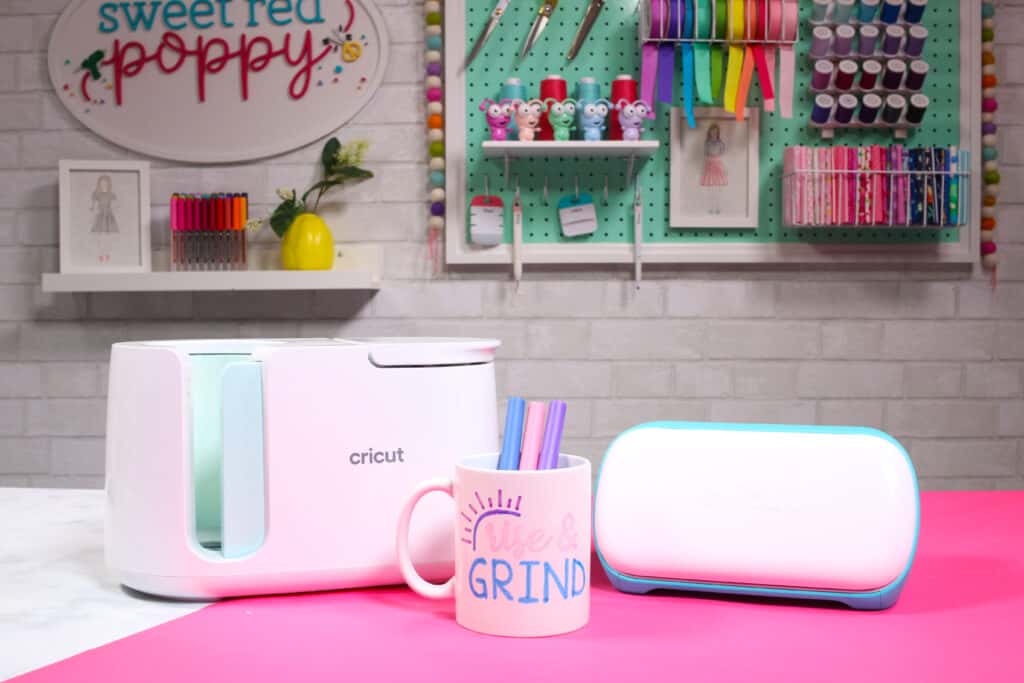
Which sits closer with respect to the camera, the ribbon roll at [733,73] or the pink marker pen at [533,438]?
the pink marker pen at [533,438]

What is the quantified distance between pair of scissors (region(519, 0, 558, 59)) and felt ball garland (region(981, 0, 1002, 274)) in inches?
40.9

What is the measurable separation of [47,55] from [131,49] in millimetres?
220

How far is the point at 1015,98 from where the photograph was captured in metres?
2.37

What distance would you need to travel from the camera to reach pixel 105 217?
7.75 ft

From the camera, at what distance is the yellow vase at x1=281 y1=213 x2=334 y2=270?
7.37ft

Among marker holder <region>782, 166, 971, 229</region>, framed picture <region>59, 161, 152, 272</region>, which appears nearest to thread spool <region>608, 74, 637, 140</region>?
marker holder <region>782, 166, 971, 229</region>

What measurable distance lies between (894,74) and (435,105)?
3.50 feet

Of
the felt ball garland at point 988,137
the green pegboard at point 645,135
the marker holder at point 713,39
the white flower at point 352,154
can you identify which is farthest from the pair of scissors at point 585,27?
the felt ball garland at point 988,137

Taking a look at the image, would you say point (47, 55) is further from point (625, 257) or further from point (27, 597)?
point (27, 597)

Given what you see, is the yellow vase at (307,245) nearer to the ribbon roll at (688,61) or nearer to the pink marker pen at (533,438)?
the ribbon roll at (688,61)

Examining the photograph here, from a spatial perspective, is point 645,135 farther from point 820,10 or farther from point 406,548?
point 406,548

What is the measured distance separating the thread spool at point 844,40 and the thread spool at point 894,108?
0.49ft

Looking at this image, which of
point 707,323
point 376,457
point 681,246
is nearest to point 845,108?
point 681,246

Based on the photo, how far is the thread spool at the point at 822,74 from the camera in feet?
7.38
